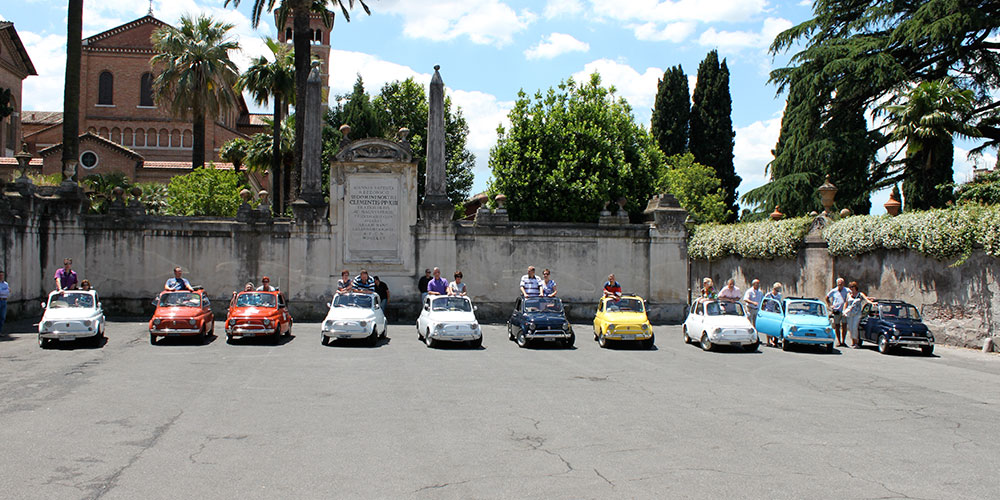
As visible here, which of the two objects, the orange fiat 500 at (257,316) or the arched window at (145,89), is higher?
the arched window at (145,89)

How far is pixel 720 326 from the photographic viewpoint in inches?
734

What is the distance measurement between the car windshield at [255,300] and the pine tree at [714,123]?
40057mm

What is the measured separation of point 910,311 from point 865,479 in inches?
522

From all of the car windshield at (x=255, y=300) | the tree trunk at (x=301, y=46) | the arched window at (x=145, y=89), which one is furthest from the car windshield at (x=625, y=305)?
Result: the arched window at (x=145, y=89)

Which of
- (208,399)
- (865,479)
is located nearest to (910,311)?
(865,479)

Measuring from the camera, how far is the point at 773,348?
19.8 meters

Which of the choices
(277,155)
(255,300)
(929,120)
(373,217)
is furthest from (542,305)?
(277,155)

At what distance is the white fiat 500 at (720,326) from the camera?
18469 millimetres

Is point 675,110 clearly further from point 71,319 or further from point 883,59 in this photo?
point 71,319

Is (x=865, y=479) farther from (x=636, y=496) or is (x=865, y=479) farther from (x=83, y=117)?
(x=83, y=117)

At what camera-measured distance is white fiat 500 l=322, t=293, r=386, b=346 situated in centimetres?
1847

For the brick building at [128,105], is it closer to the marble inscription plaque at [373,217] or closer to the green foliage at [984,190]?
the marble inscription plaque at [373,217]

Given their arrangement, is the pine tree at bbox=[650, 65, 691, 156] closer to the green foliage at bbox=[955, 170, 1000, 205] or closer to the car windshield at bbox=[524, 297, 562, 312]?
the green foliage at bbox=[955, 170, 1000, 205]

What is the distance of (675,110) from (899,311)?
3708 centimetres
